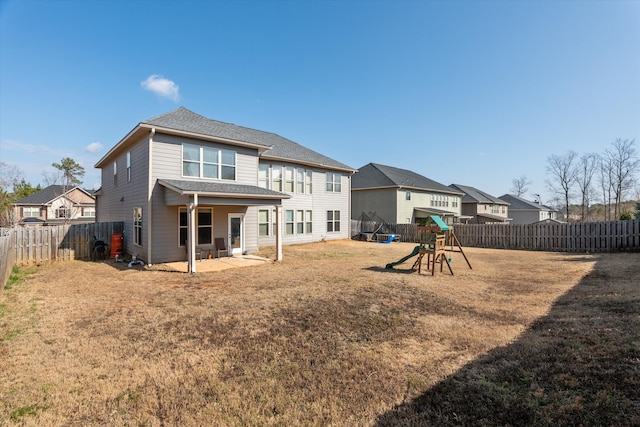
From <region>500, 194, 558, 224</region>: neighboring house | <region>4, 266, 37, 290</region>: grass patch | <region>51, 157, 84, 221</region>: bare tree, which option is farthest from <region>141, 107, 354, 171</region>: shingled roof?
<region>51, 157, 84, 221</region>: bare tree

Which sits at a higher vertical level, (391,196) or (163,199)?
(391,196)

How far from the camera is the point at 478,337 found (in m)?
4.68

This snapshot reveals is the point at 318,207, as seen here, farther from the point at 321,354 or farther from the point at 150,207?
the point at 321,354

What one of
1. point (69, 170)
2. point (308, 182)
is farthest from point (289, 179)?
point (69, 170)

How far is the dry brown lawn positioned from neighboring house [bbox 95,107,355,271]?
12.4 ft

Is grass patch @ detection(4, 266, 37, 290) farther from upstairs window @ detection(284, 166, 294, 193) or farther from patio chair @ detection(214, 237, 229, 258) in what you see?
upstairs window @ detection(284, 166, 294, 193)

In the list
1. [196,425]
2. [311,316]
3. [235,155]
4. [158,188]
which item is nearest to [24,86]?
[158,188]

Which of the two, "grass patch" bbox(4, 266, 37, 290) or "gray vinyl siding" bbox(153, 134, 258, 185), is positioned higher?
"gray vinyl siding" bbox(153, 134, 258, 185)

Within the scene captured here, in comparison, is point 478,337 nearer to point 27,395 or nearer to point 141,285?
point 27,395

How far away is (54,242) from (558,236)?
25.3 m

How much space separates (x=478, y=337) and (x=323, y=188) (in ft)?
54.7

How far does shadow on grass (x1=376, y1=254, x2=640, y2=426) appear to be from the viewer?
2678 millimetres

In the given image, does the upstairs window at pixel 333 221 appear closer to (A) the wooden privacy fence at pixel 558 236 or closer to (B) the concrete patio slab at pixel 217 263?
(A) the wooden privacy fence at pixel 558 236

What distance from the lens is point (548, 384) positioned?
3168mm
